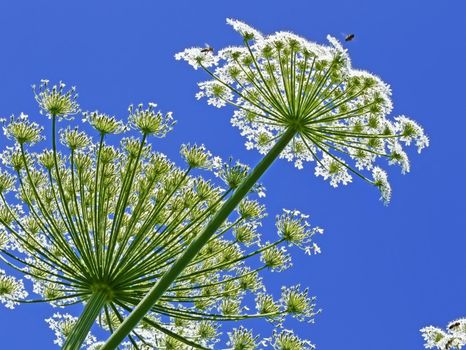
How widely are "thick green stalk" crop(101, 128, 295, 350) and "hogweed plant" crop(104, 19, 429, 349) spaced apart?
15 mm

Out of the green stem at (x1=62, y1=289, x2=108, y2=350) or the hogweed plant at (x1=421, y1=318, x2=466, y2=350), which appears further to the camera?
the green stem at (x1=62, y1=289, x2=108, y2=350)

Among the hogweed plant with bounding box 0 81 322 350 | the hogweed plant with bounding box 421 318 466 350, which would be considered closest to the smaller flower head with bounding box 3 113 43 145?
the hogweed plant with bounding box 0 81 322 350

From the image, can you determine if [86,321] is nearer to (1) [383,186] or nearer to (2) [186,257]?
(2) [186,257]

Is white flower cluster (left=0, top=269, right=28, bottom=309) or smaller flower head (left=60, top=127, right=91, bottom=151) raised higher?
smaller flower head (left=60, top=127, right=91, bottom=151)

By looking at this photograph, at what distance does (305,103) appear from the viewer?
10.2 meters

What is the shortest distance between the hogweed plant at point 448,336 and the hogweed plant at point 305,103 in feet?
8.83

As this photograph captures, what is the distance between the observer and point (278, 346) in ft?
35.7

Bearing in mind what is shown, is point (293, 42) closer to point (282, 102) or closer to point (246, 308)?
point (282, 102)

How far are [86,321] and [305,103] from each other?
13.4ft

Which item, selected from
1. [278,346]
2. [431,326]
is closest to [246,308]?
[278,346]

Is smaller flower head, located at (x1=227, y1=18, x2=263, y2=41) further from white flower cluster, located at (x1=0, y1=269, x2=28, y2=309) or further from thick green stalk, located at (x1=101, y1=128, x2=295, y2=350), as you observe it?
white flower cluster, located at (x1=0, y1=269, x2=28, y2=309)

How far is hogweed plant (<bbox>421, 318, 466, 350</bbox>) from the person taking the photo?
648cm

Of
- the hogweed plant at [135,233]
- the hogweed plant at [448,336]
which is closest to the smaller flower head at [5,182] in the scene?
the hogweed plant at [135,233]

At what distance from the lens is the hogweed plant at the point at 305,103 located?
33.5 ft
